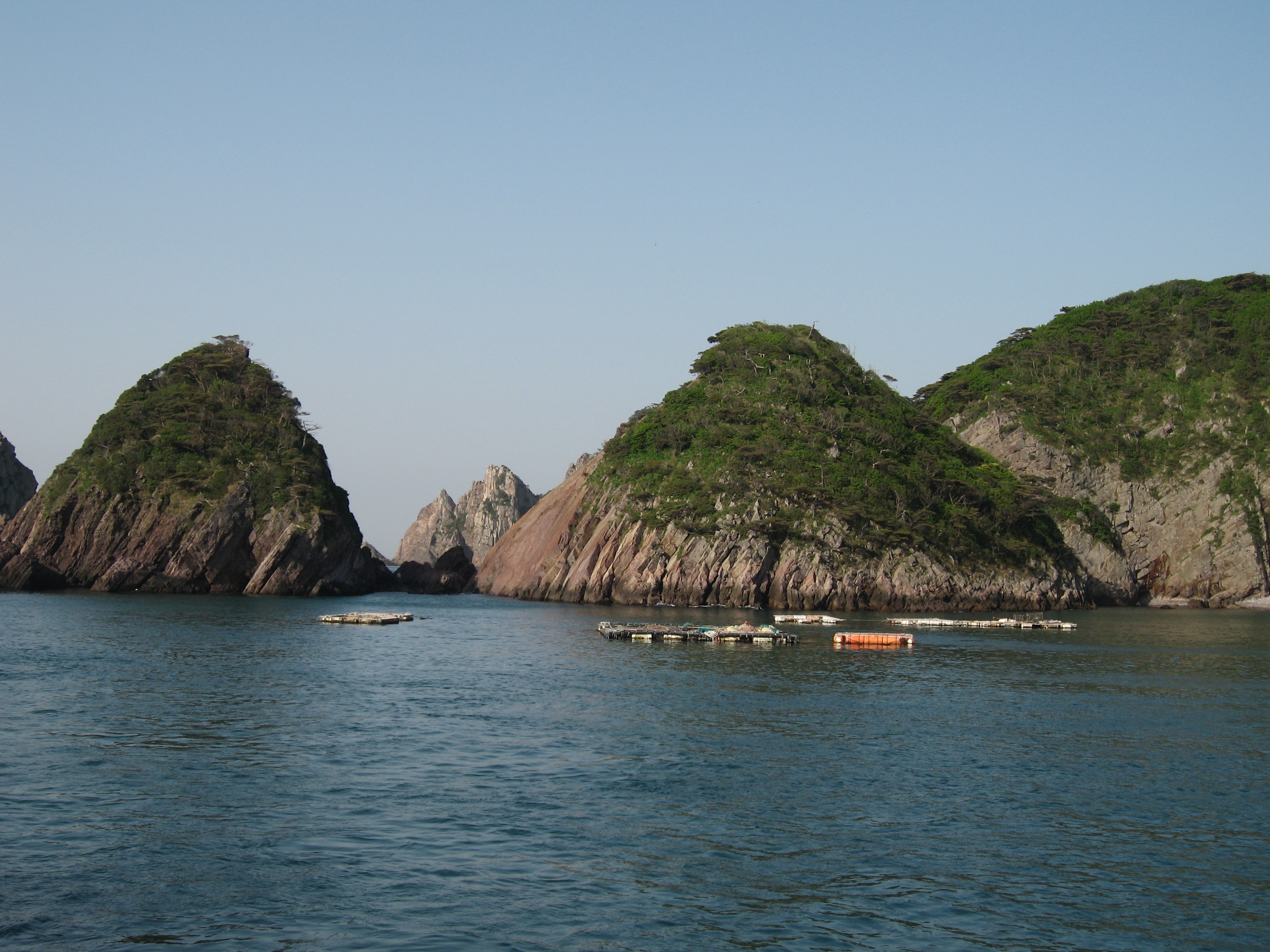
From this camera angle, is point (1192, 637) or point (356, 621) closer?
point (1192, 637)

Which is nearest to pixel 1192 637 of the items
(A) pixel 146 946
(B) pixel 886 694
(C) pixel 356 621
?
(B) pixel 886 694

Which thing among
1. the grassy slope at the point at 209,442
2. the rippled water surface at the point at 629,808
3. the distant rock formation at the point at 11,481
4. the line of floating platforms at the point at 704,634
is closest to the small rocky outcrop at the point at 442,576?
the grassy slope at the point at 209,442

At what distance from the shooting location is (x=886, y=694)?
4644 cm

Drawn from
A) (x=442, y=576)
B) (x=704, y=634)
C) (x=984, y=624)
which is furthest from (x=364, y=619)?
(x=442, y=576)

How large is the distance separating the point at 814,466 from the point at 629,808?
277 feet

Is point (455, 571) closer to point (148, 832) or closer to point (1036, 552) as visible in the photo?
point (1036, 552)

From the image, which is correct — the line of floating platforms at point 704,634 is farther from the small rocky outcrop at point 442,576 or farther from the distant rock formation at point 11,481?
the distant rock formation at point 11,481

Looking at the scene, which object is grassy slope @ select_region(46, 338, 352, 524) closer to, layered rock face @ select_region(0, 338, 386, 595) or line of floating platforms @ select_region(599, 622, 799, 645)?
layered rock face @ select_region(0, 338, 386, 595)

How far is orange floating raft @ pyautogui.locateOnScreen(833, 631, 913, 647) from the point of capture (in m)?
67.7

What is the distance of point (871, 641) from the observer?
68.1 metres

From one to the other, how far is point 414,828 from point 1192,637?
68725 millimetres

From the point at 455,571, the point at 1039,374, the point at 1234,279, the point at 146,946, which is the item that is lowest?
the point at 146,946

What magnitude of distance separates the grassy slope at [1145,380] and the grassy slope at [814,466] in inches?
790

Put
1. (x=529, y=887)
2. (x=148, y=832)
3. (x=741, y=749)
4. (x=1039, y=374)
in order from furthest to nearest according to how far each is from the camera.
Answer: (x=1039, y=374) → (x=741, y=749) → (x=148, y=832) → (x=529, y=887)
